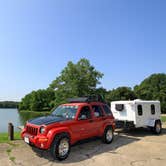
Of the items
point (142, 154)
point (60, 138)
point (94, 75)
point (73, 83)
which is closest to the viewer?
point (60, 138)

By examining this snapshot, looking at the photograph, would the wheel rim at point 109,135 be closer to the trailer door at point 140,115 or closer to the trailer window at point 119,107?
the trailer door at point 140,115

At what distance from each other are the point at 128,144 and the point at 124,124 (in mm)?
2620

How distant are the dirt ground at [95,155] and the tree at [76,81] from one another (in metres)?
32.6

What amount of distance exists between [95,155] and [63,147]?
1.23m

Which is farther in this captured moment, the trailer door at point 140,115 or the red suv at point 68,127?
the trailer door at point 140,115

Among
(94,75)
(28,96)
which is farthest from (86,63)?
(28,96)

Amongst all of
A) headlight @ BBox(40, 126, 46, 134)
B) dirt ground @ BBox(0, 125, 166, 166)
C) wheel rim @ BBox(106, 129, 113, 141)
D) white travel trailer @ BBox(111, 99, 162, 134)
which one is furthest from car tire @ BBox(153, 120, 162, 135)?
headlight @ BBox(40, 126, 46, 134)

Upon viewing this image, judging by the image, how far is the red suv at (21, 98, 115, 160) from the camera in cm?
612

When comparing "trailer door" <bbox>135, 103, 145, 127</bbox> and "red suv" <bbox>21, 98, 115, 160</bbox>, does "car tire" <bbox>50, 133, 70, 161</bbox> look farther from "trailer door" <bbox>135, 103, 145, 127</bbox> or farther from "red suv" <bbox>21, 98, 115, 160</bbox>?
"trailer door" <bbox>135, 103, 145, 127</bbox>

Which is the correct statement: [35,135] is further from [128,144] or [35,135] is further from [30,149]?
[128,144]

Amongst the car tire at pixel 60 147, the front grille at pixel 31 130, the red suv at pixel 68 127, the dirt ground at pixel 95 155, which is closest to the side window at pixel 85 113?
the red suv at pixel 68 127

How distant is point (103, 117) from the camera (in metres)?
8.55

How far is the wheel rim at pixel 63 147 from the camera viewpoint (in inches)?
247

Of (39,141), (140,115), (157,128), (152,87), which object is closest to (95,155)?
(39,141)
